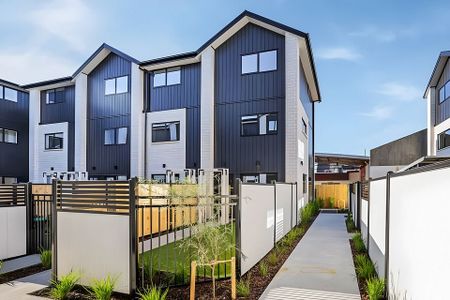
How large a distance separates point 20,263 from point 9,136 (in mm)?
17196

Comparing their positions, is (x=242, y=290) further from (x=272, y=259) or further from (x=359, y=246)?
(x=359, y=246)

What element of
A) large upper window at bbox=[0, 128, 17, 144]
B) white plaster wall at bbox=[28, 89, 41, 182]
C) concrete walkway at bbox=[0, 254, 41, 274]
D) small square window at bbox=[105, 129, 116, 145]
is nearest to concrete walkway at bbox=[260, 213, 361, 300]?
concrete walkway at bbox=[0, 254, 41, 274]

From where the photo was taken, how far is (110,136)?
59.9 feet

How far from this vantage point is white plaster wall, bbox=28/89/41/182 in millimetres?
20253

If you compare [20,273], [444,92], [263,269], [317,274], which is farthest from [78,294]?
[444,92]

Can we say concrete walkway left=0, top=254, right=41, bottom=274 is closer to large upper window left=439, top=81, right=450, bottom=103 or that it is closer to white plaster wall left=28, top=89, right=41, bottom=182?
white plaster wall left=28, top=89, right=41, bottom=182

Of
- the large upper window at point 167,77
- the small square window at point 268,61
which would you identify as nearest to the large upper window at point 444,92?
the small square window at point 268,61

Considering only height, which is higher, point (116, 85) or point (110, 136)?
point (116, 85)

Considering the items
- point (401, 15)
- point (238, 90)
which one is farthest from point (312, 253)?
point (401, 15)

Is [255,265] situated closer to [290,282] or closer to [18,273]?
[290,282]

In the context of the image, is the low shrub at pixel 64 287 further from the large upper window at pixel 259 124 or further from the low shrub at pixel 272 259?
the large upper window at pixel 259 124

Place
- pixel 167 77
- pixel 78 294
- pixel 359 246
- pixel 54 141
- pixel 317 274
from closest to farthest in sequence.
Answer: pixel 78 294, pixel 317 274, pixel 359 246, pixel 167 77, pixel 54 141

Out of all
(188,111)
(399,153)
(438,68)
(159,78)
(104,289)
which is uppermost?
(438,68)

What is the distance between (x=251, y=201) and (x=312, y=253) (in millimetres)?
2847
